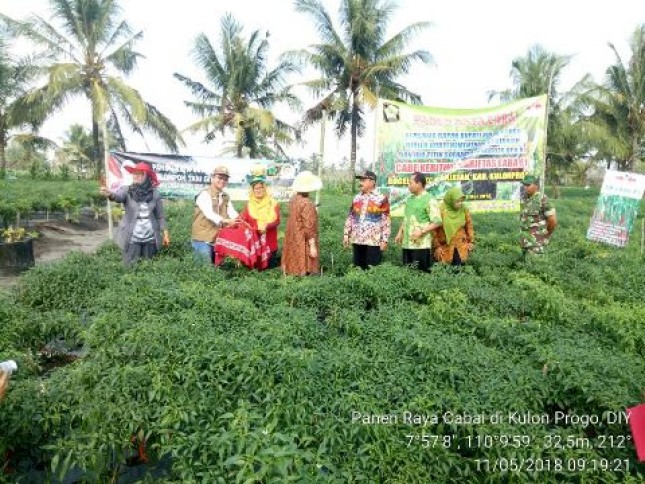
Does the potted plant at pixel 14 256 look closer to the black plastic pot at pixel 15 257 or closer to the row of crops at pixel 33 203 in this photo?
the black plastic pot at pixel 15 257

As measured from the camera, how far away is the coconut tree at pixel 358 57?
68.9 ft

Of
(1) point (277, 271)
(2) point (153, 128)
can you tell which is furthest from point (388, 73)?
(1) point (277, 271)

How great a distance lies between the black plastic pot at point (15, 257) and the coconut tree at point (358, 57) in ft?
47.1

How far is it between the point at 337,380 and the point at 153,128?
21.3 meters

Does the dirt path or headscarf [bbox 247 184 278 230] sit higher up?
headscarf [bbox 247 184 278 230]

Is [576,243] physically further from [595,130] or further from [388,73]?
[595,130]

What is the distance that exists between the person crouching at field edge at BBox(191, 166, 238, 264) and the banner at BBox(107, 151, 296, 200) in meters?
2.54

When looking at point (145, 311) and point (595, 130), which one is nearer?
point (145, 311)

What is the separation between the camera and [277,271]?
20.7 feet

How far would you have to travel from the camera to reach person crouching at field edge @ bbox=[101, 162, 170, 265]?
18.5 feet

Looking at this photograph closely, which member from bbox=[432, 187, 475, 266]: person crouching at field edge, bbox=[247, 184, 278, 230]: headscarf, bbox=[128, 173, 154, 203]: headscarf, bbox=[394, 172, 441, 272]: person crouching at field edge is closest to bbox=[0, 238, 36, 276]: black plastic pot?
bbox=[128, 173, 154, 203]: headscarf

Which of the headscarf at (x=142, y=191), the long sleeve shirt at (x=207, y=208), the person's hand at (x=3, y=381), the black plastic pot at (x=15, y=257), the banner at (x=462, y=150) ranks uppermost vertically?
the banner at (x=462, y=150)

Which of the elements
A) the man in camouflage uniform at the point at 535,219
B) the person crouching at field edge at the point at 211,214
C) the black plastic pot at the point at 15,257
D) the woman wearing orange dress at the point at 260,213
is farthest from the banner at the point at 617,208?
the black plastic pot at the point at 15,257

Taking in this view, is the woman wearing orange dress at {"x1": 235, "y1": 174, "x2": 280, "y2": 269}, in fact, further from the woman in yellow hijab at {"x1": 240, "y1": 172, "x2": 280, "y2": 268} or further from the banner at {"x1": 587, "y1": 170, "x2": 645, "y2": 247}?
the banner at {"x1": 587, "y1": 170, "x2": 645, "y2": 247}
